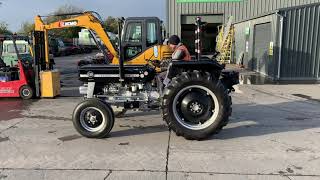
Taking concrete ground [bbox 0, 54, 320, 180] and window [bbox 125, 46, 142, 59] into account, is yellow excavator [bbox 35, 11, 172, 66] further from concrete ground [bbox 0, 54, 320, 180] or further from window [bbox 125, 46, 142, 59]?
concrete ground [bbox 0, 54, 320, 180]

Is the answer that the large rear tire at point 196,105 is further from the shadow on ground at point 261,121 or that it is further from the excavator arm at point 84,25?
the excavator arm at point 84,25

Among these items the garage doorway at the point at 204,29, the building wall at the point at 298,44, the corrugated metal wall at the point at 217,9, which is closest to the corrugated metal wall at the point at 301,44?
the building wall at the point at 298,44

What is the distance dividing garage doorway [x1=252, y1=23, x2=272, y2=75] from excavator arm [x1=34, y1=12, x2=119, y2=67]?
6.82m

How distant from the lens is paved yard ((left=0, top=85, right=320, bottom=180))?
5328mm

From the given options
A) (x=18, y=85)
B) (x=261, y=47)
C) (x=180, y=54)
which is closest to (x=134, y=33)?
(x=18, y=85)

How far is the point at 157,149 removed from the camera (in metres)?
6.34

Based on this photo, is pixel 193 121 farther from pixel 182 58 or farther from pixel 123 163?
pixel 123 163

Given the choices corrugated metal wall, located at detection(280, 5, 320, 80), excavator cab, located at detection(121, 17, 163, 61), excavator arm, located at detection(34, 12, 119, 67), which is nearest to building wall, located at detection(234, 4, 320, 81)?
corrugated metal wall, located at detection(280, 5, 320, 80)

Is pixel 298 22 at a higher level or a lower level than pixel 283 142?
higher

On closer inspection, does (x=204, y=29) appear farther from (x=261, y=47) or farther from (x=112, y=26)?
(x=112, y=26)

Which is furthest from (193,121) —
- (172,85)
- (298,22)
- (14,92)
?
(298,22)

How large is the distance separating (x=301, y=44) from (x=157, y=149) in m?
9.97

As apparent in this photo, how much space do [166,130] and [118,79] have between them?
1.35 m

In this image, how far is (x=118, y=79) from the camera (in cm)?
763
